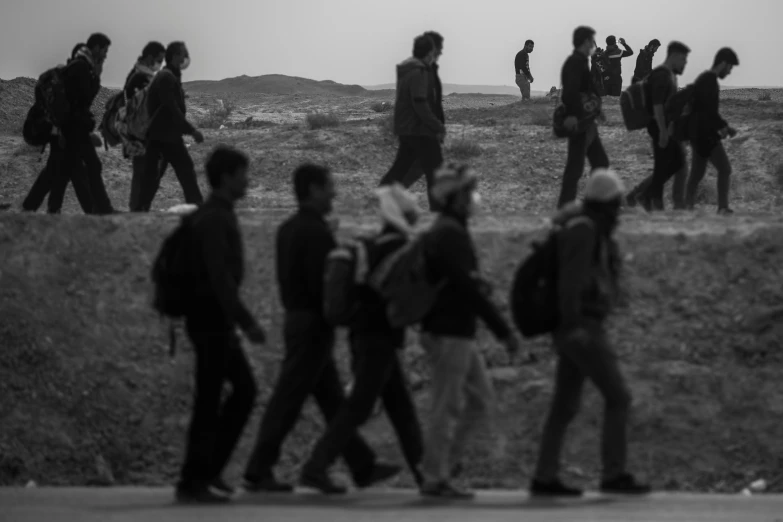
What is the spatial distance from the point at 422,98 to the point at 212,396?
606 cm

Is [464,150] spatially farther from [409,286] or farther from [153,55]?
[409,286]

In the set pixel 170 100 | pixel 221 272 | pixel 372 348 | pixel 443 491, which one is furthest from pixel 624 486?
pixel 170 100

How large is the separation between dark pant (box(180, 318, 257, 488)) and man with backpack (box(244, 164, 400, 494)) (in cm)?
25

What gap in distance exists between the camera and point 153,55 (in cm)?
1653

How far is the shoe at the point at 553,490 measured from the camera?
10.2 meters

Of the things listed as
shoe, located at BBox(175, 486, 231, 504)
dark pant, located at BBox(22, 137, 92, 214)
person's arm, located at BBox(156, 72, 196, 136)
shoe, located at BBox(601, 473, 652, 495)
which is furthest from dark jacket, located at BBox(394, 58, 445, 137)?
shoe, located at BBox(175, 486, 231, 504)

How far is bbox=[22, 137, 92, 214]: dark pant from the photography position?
16.8 metres

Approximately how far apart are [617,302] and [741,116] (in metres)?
23.0

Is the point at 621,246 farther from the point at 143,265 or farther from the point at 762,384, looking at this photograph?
the point at 143,265

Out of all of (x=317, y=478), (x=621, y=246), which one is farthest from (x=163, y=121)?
(x=317, y=478)

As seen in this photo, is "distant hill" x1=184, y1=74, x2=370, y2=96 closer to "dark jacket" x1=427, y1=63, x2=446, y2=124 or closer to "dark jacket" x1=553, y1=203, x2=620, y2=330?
"dark jacket" x1=427, y1=63, x2=446, y2=124

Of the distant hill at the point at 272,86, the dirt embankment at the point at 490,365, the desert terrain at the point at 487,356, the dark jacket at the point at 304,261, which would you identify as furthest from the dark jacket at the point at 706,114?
the distant hill at the point at 272,86

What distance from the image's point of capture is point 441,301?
1002 centimetres

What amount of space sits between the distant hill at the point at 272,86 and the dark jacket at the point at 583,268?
2819 inches
